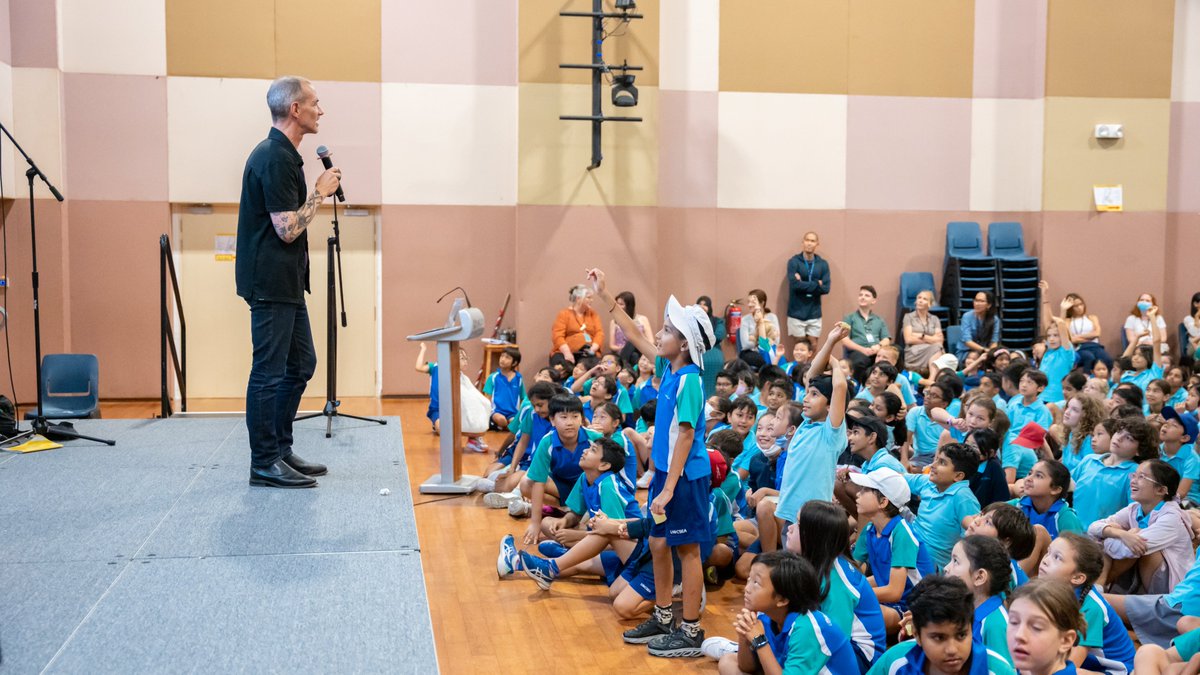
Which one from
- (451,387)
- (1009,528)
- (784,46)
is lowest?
(1009,528)

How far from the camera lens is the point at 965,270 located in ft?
37.6

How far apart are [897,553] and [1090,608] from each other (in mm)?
764

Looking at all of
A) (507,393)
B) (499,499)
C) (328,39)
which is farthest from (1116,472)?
(328,39)

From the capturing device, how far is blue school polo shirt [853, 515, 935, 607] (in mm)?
4160

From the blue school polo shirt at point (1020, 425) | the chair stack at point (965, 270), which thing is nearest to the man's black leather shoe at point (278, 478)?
the blue school polo shirt at point (1020, 425)

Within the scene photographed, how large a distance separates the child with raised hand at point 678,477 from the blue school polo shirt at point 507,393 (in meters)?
4.66

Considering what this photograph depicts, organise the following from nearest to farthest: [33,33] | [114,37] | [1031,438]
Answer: [1031,438] < [33,33] < [114,37]

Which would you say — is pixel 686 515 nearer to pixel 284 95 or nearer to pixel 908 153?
pixel 284 95

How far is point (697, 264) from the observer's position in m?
11.4

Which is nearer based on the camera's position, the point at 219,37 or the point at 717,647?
the point at 717,647

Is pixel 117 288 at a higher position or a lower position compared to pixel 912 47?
lower

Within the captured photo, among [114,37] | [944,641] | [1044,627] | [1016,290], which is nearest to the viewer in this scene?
[1044,627]

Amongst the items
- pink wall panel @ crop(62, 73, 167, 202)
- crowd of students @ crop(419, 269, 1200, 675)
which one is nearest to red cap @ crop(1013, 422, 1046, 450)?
crowd of students @ crop(419, 269, 1200, 675)

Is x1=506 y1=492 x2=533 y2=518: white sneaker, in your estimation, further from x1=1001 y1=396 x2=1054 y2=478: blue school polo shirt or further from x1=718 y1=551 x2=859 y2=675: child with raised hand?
x1=718 y1=551 x2=859 y2=675: child with raised hand
